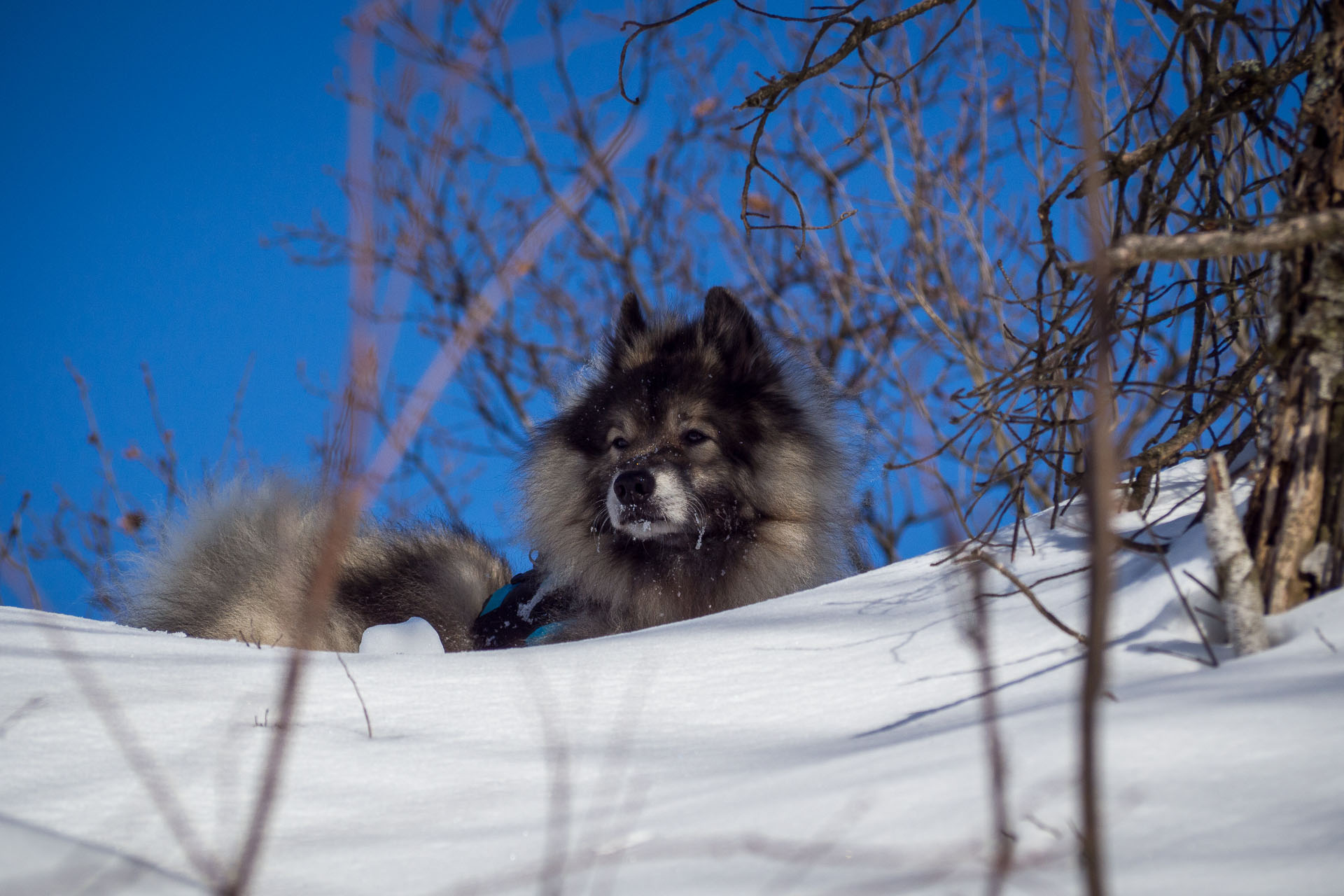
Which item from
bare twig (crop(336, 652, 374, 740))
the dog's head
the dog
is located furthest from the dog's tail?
bare twig (crop(336, 652, 374, 740))

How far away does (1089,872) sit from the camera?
639 mm

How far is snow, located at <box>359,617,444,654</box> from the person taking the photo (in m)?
3.42

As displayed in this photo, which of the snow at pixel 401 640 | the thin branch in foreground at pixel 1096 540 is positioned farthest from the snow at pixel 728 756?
the snow at pixel 401 640

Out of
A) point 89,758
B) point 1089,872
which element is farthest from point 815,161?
point 1089,872

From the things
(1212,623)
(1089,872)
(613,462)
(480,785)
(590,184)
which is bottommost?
(1089,872)

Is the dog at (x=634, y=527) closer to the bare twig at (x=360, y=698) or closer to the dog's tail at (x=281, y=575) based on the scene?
the dog's tail at (x=281, y=575)

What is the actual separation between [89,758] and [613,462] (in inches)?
117

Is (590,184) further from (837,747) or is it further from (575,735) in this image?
(575,735)

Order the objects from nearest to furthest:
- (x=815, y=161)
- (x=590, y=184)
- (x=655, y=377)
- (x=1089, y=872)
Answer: (x=1089, y=872)
(x=590, y=184)
(x=655, y=377)
(x=815, y=161)

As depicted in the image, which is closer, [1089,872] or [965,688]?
[1089,872]

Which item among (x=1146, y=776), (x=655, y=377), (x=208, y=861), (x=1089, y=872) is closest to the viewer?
(x=1089, y=872)

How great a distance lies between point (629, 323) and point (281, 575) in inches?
87.1

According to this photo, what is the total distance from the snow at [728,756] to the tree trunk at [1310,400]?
0.09 meters

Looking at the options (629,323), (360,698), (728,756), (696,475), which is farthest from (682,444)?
(728,756)
